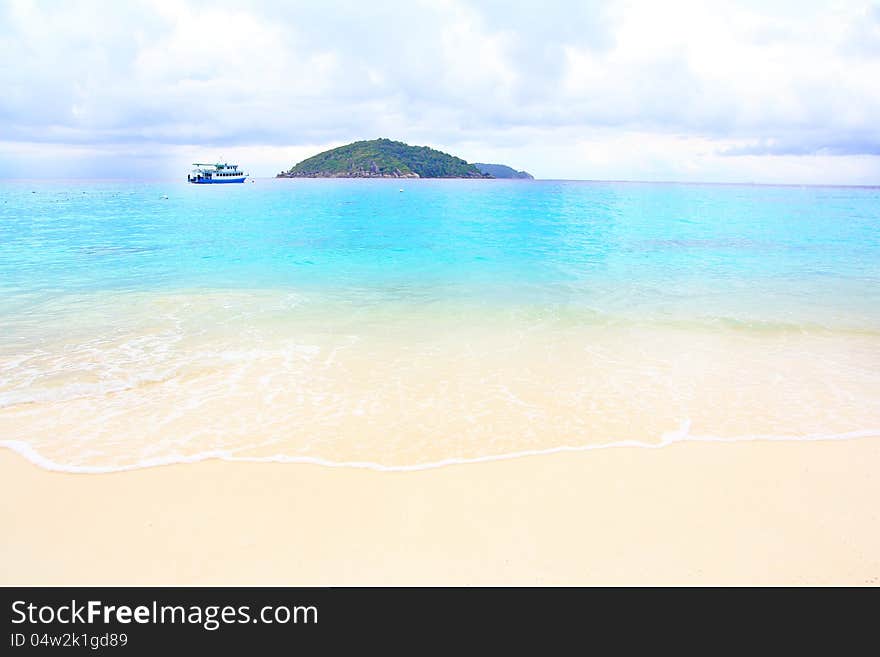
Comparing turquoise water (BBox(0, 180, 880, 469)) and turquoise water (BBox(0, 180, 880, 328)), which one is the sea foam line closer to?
turquoise water (BBox(0, 180, 880, 469))

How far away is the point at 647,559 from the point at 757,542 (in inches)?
52.6

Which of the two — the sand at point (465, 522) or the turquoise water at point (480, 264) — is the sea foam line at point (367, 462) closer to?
the sand at point (465, 522)

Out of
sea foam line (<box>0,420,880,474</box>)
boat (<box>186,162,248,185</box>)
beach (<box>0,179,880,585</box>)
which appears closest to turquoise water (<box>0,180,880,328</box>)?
beach (<box>0,179,880,585</box>)

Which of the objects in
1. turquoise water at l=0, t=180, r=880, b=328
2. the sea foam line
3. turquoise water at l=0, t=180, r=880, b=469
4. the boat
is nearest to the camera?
the sea foam line

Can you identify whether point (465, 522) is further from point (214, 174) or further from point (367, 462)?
point (214, 174)

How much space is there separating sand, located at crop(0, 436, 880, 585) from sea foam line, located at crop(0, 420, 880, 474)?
0.47ft

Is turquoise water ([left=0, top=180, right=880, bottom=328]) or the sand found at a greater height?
turquoise water ([left=0, top=180, right=880, bottom=328])

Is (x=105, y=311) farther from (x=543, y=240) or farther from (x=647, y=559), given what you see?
(x=543, y=240)

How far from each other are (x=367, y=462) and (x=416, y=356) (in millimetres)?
4758

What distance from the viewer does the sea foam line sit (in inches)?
277

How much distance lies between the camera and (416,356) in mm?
11812

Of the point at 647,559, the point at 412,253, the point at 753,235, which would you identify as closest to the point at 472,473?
the point at 647,559
